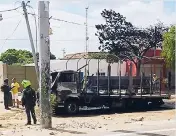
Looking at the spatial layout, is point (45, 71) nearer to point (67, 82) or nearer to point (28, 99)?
point (28, 99)

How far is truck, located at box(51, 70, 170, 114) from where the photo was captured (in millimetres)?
17791

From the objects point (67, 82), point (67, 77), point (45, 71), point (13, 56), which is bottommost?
point (67, 82)

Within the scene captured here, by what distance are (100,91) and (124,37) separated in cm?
1776

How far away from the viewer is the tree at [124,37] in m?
35.8

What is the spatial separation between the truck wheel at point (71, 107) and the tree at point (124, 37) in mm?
17708

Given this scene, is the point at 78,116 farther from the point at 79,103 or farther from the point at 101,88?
the point at 101,88

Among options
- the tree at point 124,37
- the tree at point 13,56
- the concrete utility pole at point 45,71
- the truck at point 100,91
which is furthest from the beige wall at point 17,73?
the tree at point 13,56

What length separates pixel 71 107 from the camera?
705 inches

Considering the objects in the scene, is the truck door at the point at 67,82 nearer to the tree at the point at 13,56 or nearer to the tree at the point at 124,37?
the tree at the point at 124,37

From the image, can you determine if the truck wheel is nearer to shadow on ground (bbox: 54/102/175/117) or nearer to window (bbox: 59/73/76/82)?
shadow on ground (bbox: 54/102/175/117)

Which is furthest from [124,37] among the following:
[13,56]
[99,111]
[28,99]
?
[13,56]

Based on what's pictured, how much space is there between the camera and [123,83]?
64.9ft

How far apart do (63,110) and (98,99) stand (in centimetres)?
181

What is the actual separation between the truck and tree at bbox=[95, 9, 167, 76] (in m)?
14.8
